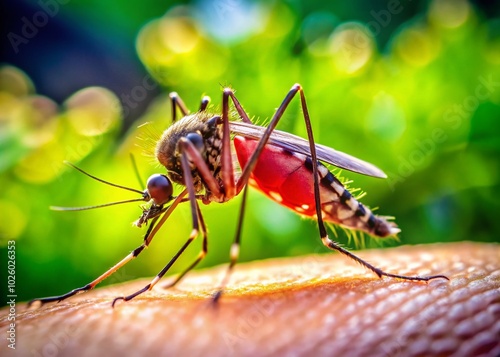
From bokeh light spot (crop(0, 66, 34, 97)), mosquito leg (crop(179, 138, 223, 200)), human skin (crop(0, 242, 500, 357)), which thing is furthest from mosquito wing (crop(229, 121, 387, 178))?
bokeh light spot (crop(0, 66, 34, 97))

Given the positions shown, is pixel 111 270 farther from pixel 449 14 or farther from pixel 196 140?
pixel 449 14

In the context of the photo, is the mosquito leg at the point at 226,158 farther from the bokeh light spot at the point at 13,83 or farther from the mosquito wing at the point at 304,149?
the bokeh light spot at the point at 13,83

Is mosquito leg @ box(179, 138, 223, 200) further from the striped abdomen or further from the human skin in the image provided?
the human skin

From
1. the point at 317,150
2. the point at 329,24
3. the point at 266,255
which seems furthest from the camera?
the point at 329,24

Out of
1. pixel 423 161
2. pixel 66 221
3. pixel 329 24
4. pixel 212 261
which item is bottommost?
pixel 212 261

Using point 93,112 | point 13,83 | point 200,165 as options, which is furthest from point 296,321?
point 13,83

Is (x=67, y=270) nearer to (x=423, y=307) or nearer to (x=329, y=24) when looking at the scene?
(x=423, y=307)

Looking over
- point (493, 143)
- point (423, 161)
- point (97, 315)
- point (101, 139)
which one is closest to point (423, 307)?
point (97, 315)
